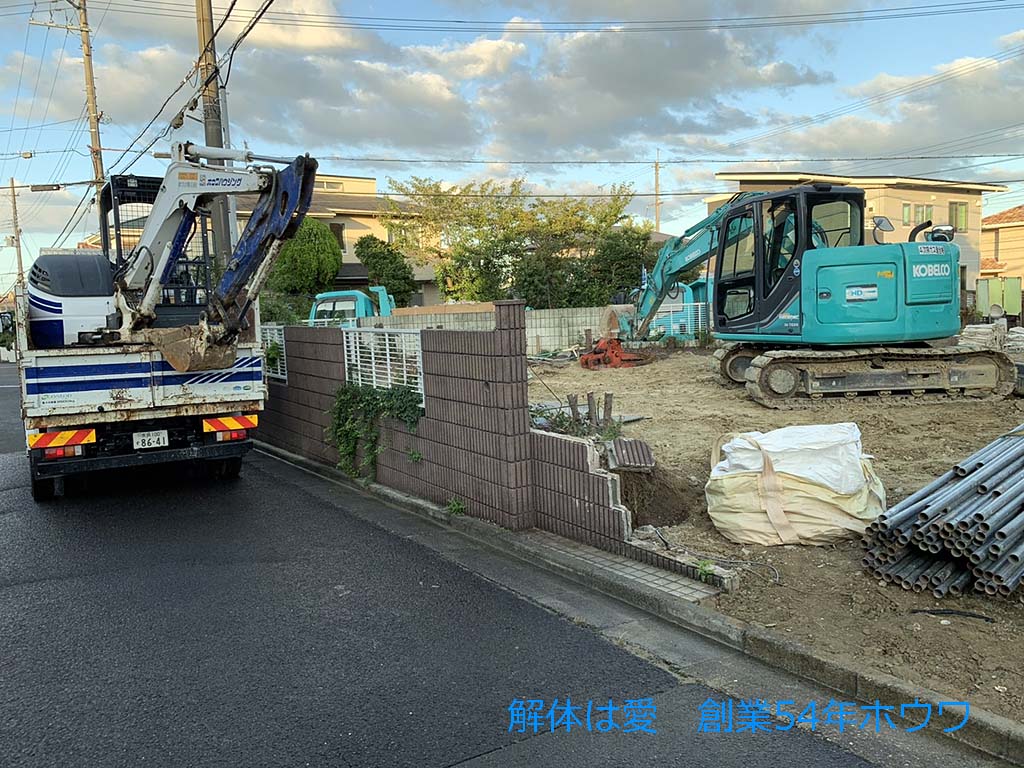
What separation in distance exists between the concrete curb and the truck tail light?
4456mm

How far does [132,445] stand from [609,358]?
41.3ft

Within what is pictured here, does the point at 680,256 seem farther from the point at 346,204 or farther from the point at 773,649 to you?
the point at 346,204

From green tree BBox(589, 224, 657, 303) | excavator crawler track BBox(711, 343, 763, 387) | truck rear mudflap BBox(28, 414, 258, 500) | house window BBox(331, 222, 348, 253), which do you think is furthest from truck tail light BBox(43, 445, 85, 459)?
house window BBox(331, 222, 348, 253)

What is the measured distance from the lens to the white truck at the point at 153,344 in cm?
801

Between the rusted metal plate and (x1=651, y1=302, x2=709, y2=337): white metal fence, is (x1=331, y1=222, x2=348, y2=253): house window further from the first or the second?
the rusted metal plate

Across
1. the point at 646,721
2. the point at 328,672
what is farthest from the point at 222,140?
the point at 646,721

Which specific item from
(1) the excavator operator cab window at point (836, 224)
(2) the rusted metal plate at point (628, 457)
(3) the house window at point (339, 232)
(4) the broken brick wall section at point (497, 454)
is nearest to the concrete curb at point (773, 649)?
(4) the broken brick wall section at point (497, 454)

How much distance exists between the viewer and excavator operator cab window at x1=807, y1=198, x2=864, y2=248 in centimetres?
1184

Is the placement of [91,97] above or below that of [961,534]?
above

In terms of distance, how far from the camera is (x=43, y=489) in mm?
8562

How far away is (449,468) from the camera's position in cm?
723

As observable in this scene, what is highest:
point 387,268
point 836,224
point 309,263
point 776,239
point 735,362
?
point 309,263

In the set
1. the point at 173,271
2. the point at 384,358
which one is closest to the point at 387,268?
the point at 173,271

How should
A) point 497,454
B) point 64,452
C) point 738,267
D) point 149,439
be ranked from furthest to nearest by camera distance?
1. point 738,267
2. point 149,439
3. point 64,452
4. point 497,454
